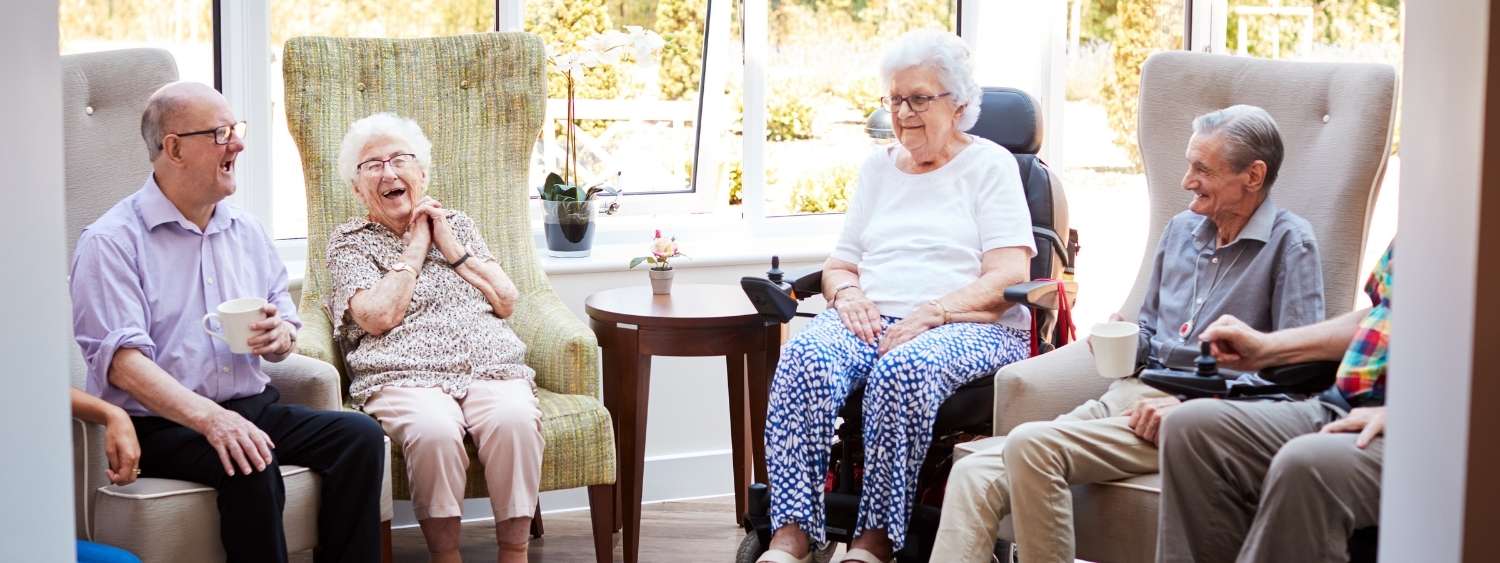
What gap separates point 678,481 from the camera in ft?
13.2

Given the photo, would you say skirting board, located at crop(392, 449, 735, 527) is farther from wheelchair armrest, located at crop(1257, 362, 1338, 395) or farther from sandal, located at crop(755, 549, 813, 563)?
wheelchair armrest, located at crop(1257, 362, 1338, 395)

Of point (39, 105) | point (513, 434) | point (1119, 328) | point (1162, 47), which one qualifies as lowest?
point (513, 434)

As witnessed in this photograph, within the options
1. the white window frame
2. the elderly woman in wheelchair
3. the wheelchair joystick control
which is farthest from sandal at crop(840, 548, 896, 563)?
the white window frame

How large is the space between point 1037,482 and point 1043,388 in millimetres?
328

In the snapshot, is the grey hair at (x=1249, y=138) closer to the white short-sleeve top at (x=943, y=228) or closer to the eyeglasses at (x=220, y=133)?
the white short-sleeve top at (x=943, y=228)

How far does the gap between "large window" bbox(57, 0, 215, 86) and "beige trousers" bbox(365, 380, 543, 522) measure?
1294mm

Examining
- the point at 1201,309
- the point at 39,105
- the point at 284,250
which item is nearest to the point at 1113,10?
the point at 1201,309

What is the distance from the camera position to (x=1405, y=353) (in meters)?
1.23

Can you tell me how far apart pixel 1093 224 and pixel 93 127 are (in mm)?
3186

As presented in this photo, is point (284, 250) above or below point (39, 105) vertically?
below

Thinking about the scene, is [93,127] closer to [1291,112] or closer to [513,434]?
[513,434]

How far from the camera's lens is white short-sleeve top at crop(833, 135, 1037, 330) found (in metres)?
3.16

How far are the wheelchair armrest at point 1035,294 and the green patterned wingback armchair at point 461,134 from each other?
93 centimetres

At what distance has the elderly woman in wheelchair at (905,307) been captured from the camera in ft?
9.45
